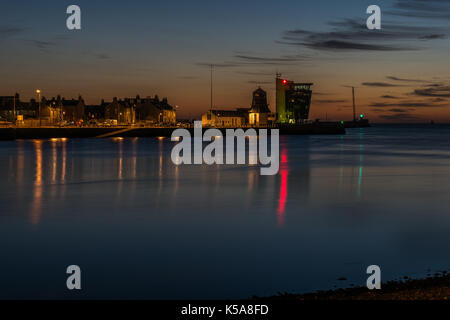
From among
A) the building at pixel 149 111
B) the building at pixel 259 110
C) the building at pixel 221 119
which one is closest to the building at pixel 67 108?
the building at pixel 149 111

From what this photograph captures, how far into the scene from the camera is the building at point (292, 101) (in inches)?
6166

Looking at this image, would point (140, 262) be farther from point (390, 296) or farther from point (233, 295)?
point (390, 296)

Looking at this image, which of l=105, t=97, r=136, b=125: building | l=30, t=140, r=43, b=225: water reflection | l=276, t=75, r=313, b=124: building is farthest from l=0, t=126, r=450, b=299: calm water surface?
l=276, t=75, r=313, b=124: building

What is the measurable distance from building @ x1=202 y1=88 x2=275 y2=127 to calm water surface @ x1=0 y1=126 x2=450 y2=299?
110m

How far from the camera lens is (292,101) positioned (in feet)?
552

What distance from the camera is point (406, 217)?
56.8ft

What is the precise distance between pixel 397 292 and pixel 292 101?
6417 inches

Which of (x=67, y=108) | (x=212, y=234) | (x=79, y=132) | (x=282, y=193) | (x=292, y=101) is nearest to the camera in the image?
(x=212, y=234)

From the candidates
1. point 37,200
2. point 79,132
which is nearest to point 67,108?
point 79,132

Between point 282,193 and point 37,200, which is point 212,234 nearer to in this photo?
point 282,193

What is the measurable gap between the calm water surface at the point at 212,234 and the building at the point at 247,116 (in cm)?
11050
